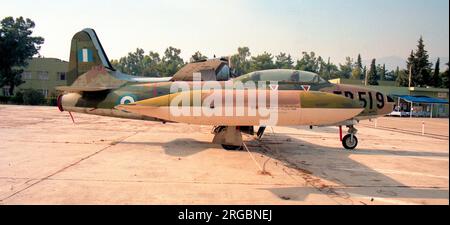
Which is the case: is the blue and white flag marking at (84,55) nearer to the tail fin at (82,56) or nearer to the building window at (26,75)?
the tail fin at (82,56)

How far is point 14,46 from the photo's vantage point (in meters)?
50.6

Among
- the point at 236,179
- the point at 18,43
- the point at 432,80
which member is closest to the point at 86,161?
the point at 236,179

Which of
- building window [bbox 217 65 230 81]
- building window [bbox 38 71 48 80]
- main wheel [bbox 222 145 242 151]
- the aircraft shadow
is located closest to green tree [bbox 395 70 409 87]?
the aircraft shadow

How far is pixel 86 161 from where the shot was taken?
755 centimetres

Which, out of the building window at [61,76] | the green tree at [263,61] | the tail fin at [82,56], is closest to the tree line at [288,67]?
the green tree at [263,61]

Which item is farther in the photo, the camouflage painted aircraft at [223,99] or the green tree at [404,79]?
the green tree at [404,79]

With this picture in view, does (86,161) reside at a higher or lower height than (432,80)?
lower

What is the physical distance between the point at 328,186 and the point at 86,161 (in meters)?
5.97

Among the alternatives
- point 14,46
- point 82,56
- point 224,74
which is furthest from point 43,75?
point 224,74

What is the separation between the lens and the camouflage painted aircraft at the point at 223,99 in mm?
7445

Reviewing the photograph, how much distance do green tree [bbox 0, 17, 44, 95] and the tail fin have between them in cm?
4969

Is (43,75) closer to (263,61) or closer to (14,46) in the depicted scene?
(14,46)

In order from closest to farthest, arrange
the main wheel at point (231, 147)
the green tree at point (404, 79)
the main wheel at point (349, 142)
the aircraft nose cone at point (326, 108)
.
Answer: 1. the aircraft nose cone at point (326, 108)
2. the main wheel at point (231, 147)
3. the main wheel at point (349, 142)
4. the green tree at point (404, 79)
